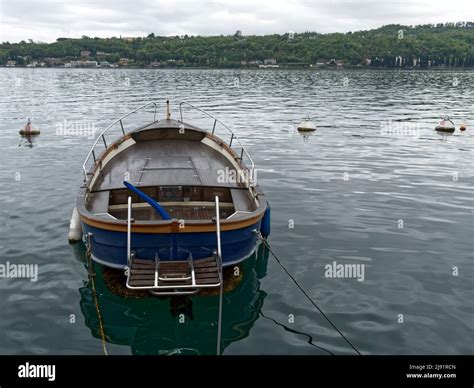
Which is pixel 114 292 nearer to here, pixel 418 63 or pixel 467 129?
pixel 467 129

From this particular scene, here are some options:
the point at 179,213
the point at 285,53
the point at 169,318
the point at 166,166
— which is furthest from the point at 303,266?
the point at 285,53

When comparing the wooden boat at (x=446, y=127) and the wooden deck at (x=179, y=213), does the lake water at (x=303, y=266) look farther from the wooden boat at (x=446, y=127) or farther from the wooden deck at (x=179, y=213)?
the wooden boat at (x=446, y=127)

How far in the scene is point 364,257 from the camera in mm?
12133

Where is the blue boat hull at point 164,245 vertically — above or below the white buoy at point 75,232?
above

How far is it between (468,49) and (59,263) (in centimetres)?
17896

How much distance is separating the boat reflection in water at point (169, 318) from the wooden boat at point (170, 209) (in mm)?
739

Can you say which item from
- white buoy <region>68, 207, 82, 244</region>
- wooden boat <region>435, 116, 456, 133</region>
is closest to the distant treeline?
wooden boat <region>435, 116, 456, 133</region>

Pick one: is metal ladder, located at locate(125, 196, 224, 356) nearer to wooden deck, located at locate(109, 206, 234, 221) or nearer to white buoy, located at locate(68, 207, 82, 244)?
wooden deck, located at locate(109, 206, 234, 221)

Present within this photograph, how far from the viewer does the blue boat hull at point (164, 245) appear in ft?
30.7

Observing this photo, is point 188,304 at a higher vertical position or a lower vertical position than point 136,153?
lower

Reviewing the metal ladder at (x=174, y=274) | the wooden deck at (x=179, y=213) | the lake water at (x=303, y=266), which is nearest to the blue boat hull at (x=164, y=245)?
the metal ladder at (x=174, y=274)

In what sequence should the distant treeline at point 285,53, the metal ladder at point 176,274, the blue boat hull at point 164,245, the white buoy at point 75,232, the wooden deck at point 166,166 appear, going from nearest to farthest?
the metal ladder at point 176,274, the blue boat hull at point 164,245, the wooden deck at point 166,166, the white buoy at point 75,232, the distant treeline at point 285,53

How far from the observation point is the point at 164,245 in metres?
9.41
